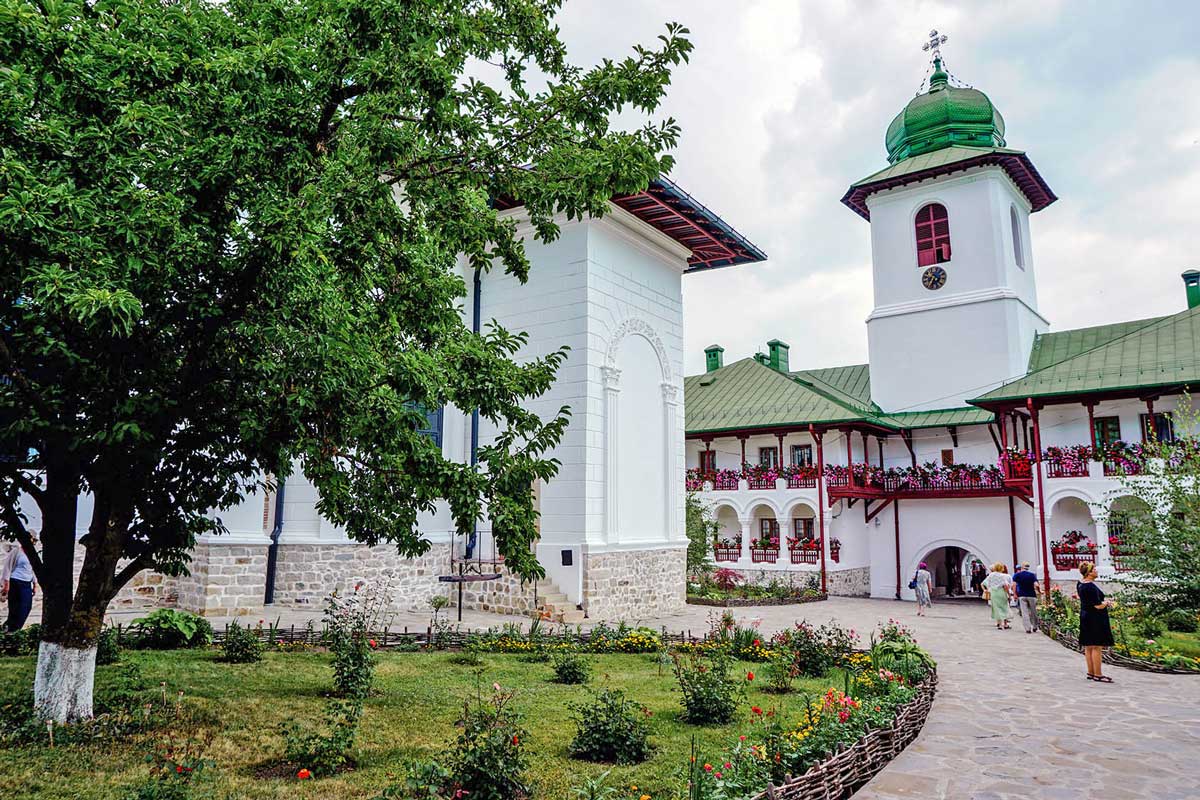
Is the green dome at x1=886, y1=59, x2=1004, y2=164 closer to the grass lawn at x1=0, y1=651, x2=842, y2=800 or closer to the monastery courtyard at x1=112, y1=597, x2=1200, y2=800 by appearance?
the monastery courtyard at x1=112, y1=597, x2=1200, y2=800

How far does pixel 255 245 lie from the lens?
4801 millimetres

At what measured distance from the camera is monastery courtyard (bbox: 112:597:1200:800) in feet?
17.0

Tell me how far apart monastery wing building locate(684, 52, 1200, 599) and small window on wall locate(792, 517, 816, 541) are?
2.0 inches

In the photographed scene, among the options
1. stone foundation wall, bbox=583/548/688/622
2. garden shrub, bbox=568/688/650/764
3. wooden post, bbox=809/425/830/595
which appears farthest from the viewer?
wooden post, bbox=809/425/830/595

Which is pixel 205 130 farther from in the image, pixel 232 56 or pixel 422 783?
pixel 422 783

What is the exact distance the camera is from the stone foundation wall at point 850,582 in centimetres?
2272

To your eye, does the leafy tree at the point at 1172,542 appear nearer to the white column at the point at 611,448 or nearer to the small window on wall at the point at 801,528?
the white column at the point at 611,448

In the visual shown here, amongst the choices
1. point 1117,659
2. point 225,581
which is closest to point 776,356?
point 1117,659

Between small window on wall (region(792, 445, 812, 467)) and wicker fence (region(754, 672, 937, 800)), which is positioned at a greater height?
small window on wall (region(792, 445, 812, 467))

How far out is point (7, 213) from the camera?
371 cm

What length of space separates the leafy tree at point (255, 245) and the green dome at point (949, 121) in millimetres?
24413

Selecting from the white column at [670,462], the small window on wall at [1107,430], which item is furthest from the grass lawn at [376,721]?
the small window on wall at [1107,430]

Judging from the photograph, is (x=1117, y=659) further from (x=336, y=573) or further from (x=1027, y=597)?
(x=336, y=573)

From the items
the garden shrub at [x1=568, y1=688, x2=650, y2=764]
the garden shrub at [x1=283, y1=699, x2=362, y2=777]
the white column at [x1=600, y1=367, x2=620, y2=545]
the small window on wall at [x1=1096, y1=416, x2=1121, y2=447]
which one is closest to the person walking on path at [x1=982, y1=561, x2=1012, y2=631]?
the small window on wall at [x1=1096, y1=416, x2=1121, y2=447]
